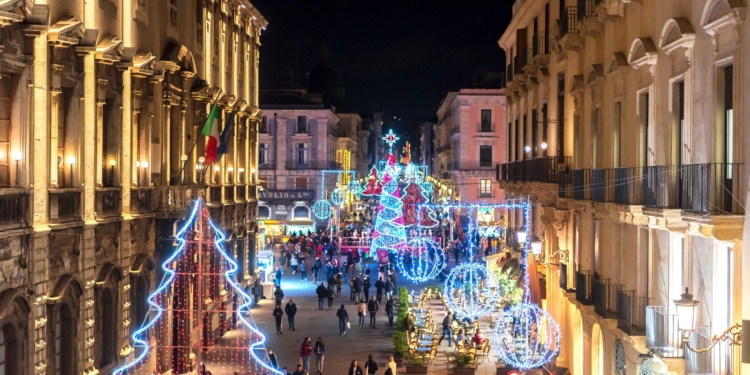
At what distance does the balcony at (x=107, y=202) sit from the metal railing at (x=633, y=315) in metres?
10.4

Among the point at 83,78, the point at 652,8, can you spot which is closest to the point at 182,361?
the point at 83,78

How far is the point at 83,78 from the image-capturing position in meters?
19.8

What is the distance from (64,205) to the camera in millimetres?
18734

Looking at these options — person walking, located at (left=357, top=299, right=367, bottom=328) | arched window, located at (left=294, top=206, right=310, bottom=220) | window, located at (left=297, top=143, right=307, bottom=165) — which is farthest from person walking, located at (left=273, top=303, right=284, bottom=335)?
window, located at (left=297, top=143, right=307, bottom=165)

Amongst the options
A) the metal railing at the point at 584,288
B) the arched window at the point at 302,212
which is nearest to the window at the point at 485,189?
the arched window at the point at 302,212

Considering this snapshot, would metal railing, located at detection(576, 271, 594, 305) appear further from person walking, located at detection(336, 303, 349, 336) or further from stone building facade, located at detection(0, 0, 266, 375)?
person walking, located at detection(336, 303, 349, 336)

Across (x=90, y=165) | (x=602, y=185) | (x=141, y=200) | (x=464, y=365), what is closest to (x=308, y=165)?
(x=464, y=365)

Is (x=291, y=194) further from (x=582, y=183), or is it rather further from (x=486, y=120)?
(x=582, y=183)

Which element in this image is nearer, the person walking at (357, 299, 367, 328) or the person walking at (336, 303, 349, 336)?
the person walking at (336, 303, 349, 336)

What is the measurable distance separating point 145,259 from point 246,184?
16866mm

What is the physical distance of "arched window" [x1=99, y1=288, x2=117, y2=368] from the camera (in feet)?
72.2

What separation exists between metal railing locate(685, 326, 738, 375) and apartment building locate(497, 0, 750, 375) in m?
0.03

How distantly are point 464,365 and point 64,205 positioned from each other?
12792 mm

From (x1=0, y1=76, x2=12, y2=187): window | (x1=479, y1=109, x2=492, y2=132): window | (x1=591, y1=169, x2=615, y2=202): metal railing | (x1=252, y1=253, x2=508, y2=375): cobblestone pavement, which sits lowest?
(x1=252, y1=253, x2=508, y2=375): cobblestone pavement
